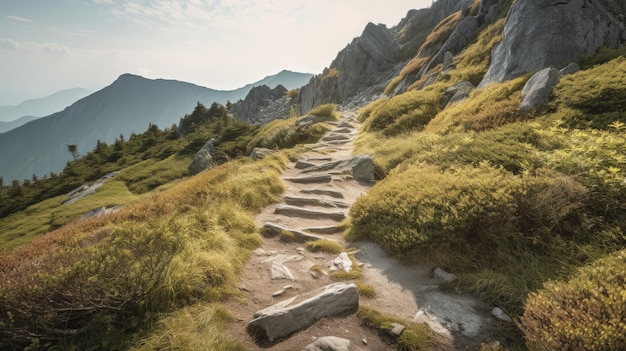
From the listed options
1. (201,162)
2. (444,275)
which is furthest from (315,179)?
(201,162)

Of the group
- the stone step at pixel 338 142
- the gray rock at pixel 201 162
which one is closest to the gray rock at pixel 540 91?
the stone step at pixel 338 142

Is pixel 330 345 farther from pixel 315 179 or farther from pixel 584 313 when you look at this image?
pixel 315 179

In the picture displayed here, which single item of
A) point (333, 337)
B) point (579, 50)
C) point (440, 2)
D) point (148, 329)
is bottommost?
point (333, 337)

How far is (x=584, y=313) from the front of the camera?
3078mm

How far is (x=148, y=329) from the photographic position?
150 inches

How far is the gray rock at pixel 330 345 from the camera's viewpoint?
357 centimetres

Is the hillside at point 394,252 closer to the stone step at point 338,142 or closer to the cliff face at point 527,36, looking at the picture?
the cliff face at point 527,36

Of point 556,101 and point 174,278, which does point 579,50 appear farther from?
point 174,278

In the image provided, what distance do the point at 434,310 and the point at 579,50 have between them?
54.5 ft

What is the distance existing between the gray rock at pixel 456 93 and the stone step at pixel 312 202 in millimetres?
10551

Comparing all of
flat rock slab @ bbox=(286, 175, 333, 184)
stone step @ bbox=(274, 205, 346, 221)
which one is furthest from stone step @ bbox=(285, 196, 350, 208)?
flat rock slab @ bbox=(286, 175, 333, 184)

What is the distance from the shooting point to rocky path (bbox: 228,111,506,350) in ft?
13.1

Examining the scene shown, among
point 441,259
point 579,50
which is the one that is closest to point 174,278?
point 441,259

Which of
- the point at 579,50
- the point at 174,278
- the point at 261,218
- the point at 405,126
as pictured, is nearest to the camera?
the point at 174,278
